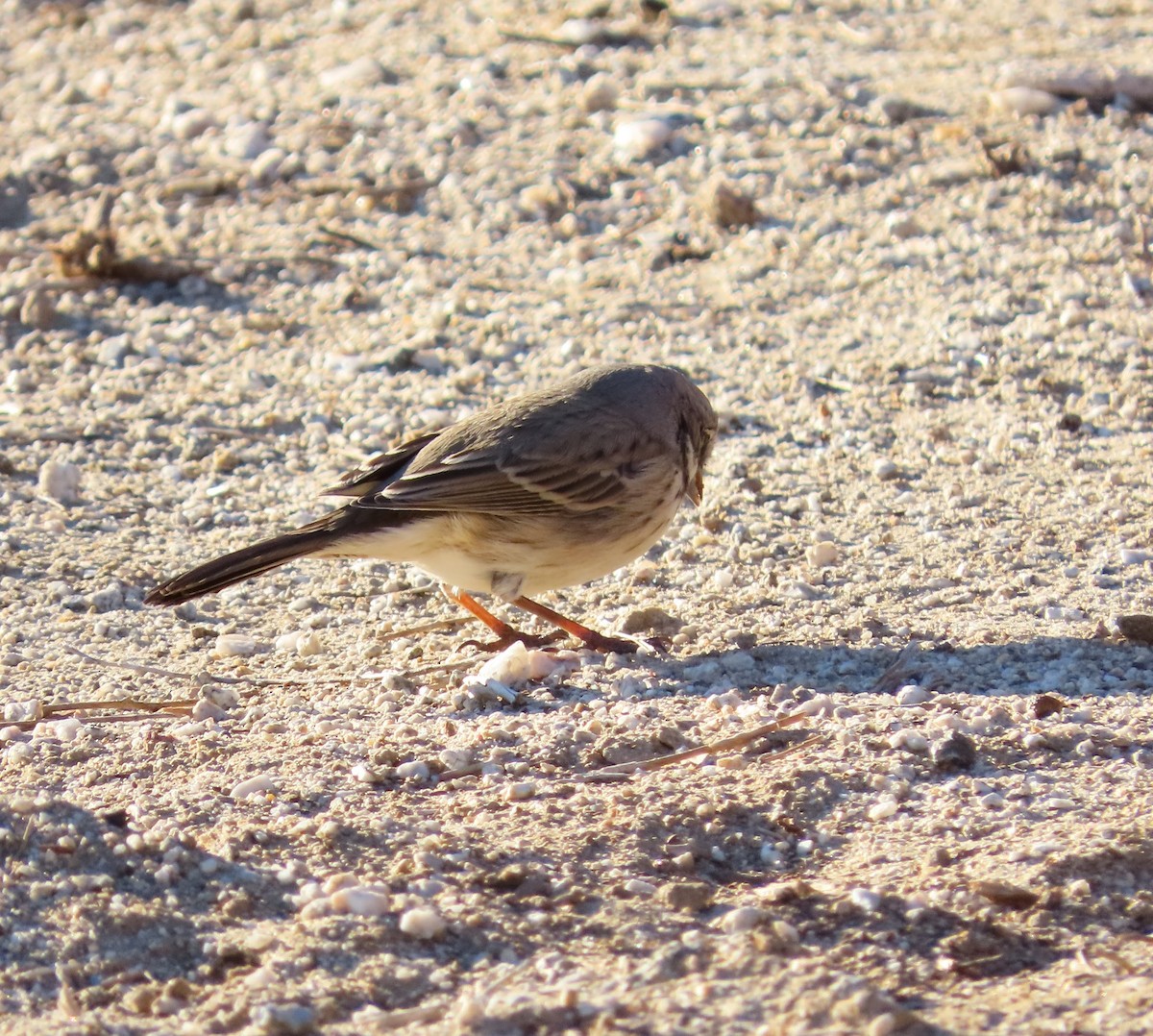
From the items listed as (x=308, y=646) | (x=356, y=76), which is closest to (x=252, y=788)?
(x=308, y=646)

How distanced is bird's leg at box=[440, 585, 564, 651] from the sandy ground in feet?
0.44

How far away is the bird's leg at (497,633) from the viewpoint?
612 cm

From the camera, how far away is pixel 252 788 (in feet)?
15.7

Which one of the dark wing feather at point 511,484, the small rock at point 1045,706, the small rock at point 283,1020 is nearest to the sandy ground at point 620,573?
the small rock at point 283,1020

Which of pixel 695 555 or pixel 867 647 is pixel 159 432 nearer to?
pixel 695 555

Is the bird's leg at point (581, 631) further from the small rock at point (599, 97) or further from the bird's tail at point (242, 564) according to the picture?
the small rock at point (599, 97)

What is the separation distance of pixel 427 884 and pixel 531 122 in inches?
271

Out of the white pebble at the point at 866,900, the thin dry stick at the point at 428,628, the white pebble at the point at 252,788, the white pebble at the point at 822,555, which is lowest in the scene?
the thin dry stick at the point at 428,628

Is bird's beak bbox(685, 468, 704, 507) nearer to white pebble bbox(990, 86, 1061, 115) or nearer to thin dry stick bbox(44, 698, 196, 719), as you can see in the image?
thin dry stick bbox(44, 698, 196, 719)

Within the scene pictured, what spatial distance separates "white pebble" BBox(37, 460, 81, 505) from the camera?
287 inches

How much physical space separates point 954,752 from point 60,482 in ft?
14.1

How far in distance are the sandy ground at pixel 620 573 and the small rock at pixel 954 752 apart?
0.06ft

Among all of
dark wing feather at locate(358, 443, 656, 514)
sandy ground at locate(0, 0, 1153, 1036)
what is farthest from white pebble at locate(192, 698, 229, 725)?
dark wing feather at locate(358, 443, 656, 514)

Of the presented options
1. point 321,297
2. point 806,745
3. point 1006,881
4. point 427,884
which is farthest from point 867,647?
point 321,297
